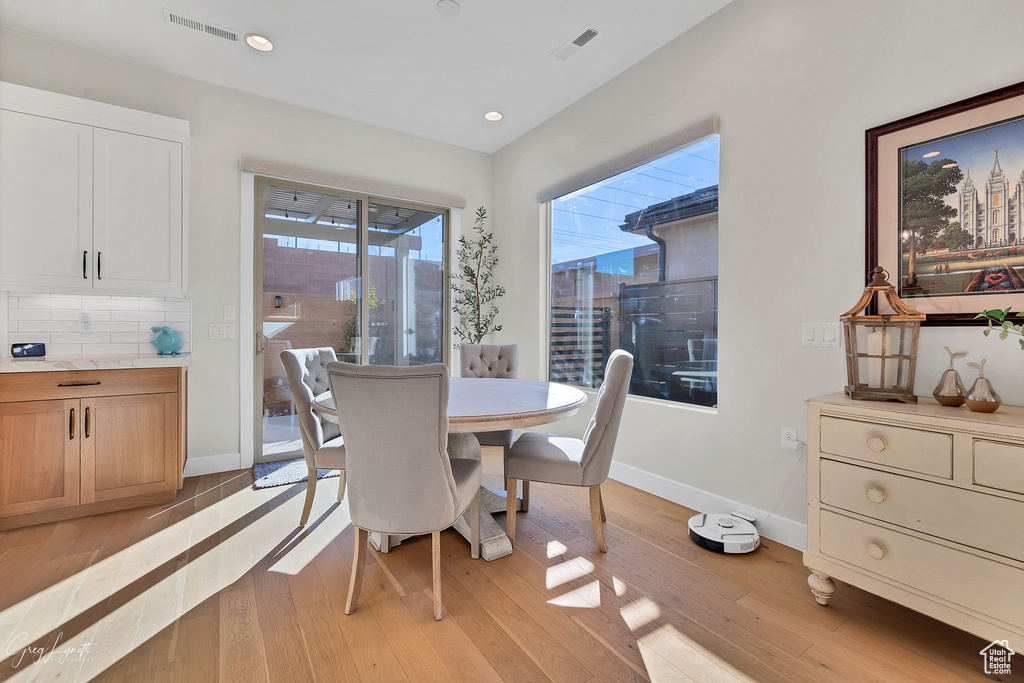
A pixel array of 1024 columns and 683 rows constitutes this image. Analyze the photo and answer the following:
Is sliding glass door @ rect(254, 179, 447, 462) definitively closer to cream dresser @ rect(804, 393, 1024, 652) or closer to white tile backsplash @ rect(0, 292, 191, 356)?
white tile backsplash @ rect(0, 292, 191, 356)

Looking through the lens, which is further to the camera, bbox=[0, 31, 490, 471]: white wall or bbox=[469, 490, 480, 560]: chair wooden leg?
bbox=[0, 31, 490, 471]: white wall

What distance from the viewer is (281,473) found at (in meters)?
3.36

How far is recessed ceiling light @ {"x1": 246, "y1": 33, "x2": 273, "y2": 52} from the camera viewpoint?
2826mm

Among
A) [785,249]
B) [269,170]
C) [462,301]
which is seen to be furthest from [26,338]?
[785,249]

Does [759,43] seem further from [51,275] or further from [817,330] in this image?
[51,275]

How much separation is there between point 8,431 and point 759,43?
4.51 metres

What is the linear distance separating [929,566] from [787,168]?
1.83 meters

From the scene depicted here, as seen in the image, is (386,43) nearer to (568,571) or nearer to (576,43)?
(576,43)

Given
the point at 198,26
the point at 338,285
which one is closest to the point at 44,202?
the point at 198,26

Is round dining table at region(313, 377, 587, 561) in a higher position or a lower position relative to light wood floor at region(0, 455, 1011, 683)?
higher

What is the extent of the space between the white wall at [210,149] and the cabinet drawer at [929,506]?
385cm

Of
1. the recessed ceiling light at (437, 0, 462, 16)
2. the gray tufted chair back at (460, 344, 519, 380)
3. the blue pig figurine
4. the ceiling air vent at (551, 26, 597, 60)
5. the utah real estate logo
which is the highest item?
the ceiling air vent at (551, 26, 597, 60)

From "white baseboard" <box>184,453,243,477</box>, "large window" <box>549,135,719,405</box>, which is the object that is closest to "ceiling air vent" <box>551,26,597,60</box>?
"large window" <box>549,135,719,405</box>

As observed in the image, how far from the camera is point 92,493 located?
101 inches
